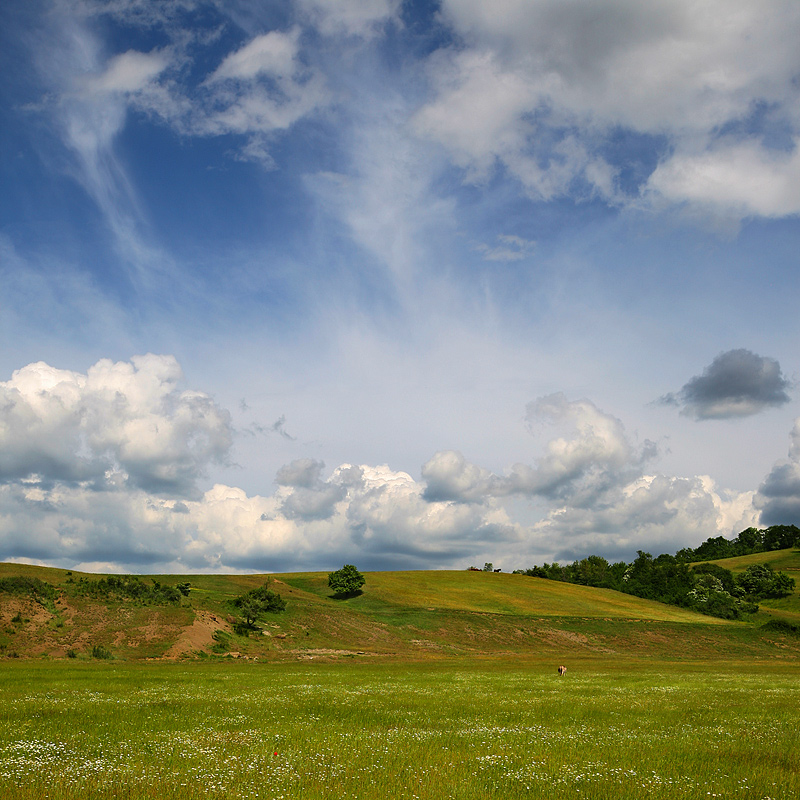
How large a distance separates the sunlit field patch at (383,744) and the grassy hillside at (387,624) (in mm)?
37670

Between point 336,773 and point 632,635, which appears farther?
point 632,635

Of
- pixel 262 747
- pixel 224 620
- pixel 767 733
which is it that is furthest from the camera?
pixel 224 620

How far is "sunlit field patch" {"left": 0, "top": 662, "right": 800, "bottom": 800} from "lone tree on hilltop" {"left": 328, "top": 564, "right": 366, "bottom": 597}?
324ft

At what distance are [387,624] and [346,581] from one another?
30313 millimetres

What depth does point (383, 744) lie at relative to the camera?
15898 mm

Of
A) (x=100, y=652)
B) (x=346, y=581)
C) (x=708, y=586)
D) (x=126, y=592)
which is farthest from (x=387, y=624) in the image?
(x=708, y=586)

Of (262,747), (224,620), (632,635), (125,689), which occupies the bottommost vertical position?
(632,635)

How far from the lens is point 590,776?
42.2 feet

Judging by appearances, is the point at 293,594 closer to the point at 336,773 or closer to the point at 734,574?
the point at 336,773

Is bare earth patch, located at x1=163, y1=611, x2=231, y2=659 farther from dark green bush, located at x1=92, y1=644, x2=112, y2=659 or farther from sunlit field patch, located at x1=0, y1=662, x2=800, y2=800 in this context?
sunlit field patch, located at x1=0, y1=662, x2=800, y2=800

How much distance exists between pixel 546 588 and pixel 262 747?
149 m

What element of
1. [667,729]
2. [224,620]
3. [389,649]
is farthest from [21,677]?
→ [389,649]

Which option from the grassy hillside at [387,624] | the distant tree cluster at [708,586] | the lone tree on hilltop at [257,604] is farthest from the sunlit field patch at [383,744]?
the distant tree cluster at [708,586]

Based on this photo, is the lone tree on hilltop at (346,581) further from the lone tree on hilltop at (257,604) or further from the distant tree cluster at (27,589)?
the distant tree cluster at (27,589)
